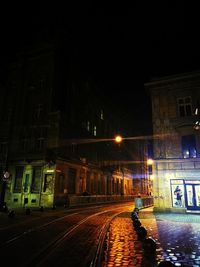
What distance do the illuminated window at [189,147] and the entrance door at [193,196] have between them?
2.65 m

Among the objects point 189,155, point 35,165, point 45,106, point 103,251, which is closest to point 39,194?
point 35,165

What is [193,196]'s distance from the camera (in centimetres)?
1853

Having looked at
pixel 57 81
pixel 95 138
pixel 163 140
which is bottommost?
pixel 163 140

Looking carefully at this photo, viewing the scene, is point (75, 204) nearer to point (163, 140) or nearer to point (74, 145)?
point (74, 145)

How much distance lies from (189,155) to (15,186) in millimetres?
21269

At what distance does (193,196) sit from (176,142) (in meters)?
4.84

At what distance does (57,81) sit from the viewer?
31.1m

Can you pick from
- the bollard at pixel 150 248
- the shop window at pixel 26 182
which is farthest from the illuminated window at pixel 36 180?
the bollard at pixel 150 248

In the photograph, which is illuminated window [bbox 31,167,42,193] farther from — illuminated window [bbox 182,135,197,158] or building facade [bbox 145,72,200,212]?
illuminated window [bbox 182,135,197,158]

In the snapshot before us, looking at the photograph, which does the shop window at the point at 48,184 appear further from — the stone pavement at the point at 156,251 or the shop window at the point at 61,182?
the stone pavement at the point at 156,251

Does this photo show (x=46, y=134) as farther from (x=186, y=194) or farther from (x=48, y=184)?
(x=186, y=194)

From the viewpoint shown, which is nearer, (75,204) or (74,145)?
(75,204)

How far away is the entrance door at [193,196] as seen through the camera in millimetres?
18312

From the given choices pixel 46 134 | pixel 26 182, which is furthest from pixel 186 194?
pixel 26 182
